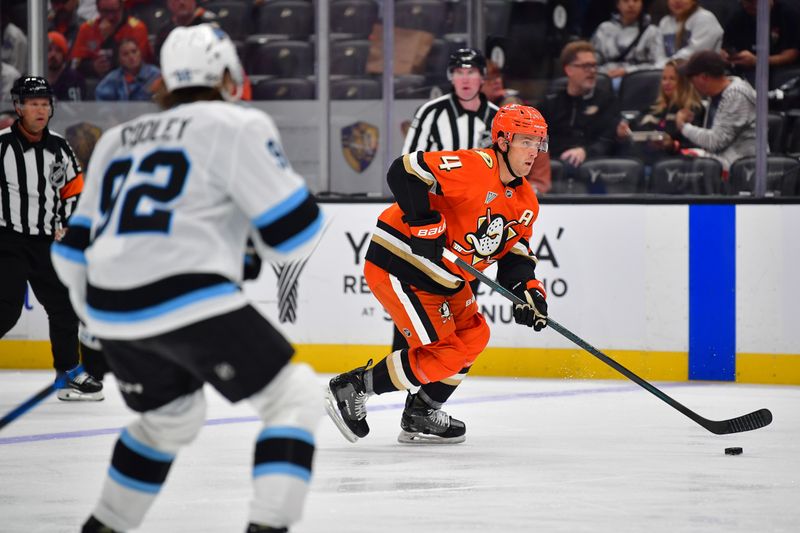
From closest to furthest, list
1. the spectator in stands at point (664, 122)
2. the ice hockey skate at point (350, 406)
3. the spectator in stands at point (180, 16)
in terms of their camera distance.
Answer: the ice hockey skate at point (350, 406) → the spectator in stands at point (664, 122) → the spectator in stands at point (180, 16)

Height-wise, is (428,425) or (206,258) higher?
(206,258)

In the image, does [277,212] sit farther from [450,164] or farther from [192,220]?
[450,164]

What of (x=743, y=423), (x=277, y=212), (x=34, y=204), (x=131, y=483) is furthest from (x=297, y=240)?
(x=34, y=204)

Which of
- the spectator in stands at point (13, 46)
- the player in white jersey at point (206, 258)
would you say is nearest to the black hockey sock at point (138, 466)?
the player in white jersey at point (206, 258)

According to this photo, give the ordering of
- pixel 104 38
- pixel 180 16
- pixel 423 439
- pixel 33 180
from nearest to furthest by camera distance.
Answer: pixel 423 439
pixel 33 180
pixel 180 16
pixel 104 38

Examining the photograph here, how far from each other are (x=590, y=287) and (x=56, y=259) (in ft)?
12.7

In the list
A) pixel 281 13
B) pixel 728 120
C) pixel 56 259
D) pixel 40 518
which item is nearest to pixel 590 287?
pixel 728 120

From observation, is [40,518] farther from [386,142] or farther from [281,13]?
[281,13]

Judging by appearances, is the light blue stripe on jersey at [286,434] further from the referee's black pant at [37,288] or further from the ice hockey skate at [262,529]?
the referee's black pant at [37,288]

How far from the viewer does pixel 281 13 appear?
662cm

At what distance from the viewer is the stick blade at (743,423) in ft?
13.6

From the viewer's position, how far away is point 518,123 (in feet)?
13.1

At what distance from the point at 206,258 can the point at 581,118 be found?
4.36 m

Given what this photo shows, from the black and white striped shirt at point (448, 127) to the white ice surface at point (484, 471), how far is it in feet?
3.65
